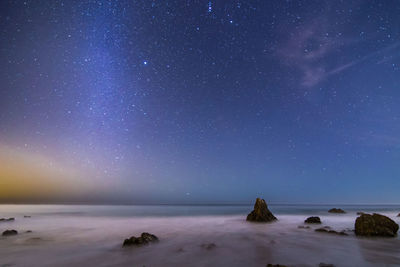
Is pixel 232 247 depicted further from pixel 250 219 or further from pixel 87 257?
pixel 250 219

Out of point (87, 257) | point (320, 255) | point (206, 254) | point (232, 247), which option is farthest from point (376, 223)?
point (87, 257)

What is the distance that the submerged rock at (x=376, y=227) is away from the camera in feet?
45.3

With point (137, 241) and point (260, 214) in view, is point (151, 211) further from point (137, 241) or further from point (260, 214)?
point (137, 241)

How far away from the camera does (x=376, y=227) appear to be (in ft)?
46.6

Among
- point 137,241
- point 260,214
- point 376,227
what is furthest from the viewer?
point 260,214

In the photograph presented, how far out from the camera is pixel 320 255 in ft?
30.9

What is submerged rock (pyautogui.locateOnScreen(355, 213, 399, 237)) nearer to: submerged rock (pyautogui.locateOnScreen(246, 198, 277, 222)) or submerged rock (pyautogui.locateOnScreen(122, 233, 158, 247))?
submerged rock (pyautogui.locateOnScreen(246, 198, 277, 222))

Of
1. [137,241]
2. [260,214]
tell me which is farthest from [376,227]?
[137,241]

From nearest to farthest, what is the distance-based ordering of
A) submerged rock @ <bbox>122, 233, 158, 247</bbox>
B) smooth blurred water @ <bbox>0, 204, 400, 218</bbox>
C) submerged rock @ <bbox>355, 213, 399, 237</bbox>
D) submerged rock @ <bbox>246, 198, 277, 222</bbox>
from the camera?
submerged rock @ <bbox>122, 233, 158, 247</bbox>
submerged rock @ <bbox>355, 213, 399, 237</bbox>
submerged rock @ <bbox>246, 198, 277, 222</bbox>
smooth blurred water @ <bbox>0, 204, 400, 218</bbox>

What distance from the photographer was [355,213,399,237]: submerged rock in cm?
1380

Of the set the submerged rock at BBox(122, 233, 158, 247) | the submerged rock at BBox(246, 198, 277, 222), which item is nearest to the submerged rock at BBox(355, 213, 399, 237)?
the submerged rock at BBox(246, 198, 277, 222)

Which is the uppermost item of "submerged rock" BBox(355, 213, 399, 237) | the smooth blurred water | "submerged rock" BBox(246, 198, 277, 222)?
"submerged rock" BBox(355, 213, 399, 237)

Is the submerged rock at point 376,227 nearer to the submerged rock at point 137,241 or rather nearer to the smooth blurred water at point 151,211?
the submerged rock at point 137,241

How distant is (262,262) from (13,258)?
35.5 feet
